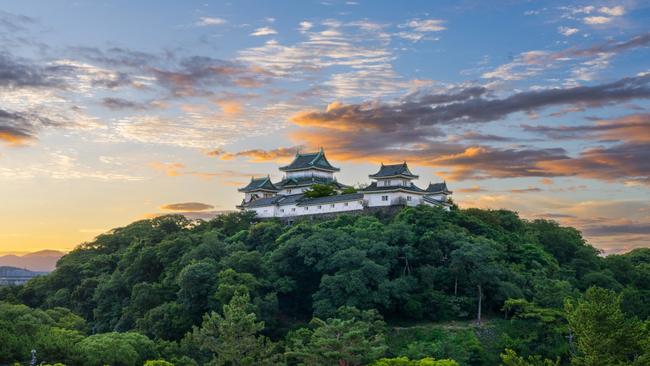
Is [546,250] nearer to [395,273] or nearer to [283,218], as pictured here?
[395,273]

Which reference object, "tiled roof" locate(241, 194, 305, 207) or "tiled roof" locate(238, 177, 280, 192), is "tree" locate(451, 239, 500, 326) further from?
"tiled roof" locate(238, 177, 280, 192)

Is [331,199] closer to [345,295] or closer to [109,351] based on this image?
[345,295]

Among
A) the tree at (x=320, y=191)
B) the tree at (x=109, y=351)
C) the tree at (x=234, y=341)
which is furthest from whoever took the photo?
the tree at (x=320, y=191)

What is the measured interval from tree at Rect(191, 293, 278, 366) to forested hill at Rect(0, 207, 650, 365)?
88mm

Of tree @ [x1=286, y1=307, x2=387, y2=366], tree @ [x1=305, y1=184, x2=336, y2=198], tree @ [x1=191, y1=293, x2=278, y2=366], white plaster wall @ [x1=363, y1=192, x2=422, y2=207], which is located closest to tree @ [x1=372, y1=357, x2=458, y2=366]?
tree @ [x1=286, y1=307, x2=387, y2=366]

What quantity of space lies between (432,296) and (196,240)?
18603mm

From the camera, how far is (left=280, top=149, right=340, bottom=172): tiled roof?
69325 millimetres

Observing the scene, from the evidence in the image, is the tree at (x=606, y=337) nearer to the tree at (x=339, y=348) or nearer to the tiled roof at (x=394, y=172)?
the tree at (x=339, y=348)

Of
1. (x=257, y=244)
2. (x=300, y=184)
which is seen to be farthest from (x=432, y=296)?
(x=300, y=184)

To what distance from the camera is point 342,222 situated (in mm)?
56125

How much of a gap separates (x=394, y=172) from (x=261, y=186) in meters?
15.0

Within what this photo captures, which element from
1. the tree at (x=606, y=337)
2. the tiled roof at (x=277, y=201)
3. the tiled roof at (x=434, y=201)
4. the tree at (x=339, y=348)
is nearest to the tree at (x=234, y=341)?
the tree at (x=339, y=348)

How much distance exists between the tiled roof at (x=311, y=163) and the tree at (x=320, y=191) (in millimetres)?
4949

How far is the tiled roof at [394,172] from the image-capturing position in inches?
2323
